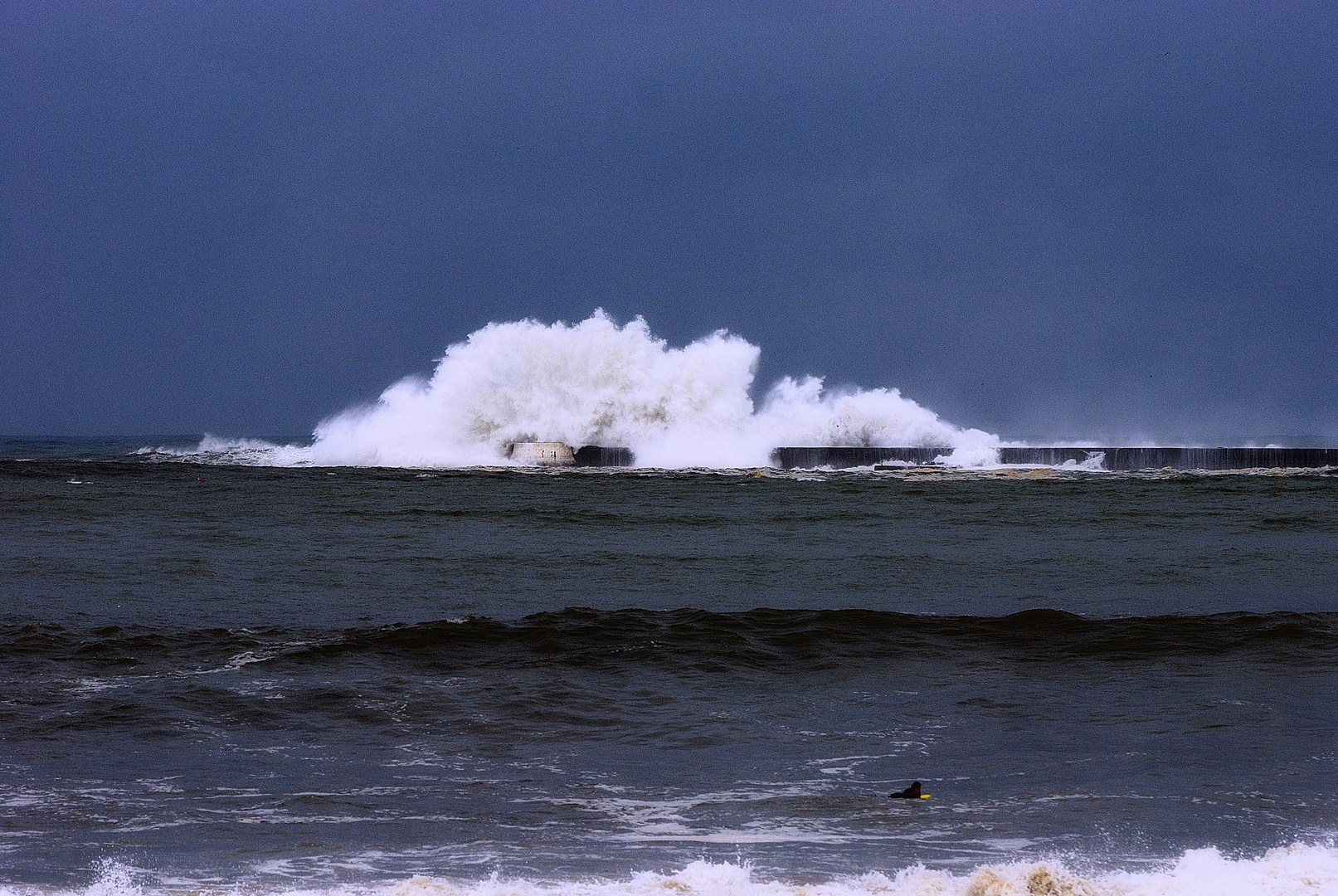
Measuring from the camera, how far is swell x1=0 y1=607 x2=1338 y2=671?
8.03 meters

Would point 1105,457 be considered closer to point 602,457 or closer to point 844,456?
point 844,456

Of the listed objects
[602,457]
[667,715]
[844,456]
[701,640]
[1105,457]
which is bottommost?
[667,715]

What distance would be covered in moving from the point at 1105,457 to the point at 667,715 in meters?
31.5

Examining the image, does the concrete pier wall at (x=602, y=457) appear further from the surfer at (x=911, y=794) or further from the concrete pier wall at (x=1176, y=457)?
the surfer at (x=911, y=794)

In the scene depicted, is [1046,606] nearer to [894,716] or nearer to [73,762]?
[894,716]

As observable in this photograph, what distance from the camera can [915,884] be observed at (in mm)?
3900

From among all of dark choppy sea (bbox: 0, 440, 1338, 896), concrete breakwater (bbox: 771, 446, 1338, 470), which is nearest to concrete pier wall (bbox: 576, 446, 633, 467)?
concrete breakwater (bbox: 771, 446, 1338, 470)

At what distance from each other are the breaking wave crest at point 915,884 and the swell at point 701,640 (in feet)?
12.8

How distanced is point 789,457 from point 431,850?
105 feet

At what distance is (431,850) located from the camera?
441cm

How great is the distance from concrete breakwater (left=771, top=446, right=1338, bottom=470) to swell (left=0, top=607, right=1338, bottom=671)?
25.9m

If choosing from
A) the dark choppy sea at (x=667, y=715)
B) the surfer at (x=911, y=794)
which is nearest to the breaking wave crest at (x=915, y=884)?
the dark choppy sea at (x=667, y=715)

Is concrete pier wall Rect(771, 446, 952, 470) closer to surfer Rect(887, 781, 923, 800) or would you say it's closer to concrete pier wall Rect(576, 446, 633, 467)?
concrete pier wall Rect(576, 446, 633, 467)

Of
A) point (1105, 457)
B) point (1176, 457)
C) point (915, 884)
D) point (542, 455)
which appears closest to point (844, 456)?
point (1105, 457)
